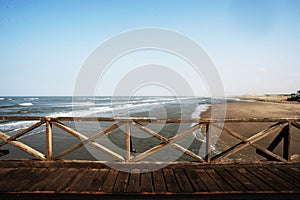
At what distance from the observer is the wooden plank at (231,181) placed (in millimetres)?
3382

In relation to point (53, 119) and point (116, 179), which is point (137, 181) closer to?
point (116, 179)

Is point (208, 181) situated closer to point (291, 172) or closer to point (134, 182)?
point (134, 182)

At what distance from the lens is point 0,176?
378 centimetres

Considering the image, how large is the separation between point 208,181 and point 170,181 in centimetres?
75

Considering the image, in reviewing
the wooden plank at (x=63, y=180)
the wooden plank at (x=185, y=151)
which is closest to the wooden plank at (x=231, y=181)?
the wooden plank at (x=185, y=151)

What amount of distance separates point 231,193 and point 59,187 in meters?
3.05

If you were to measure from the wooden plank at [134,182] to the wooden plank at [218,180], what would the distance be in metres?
1.51

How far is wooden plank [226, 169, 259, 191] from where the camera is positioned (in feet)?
11.2

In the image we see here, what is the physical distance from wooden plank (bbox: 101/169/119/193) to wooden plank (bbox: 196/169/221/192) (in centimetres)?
176

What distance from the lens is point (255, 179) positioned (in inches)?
148

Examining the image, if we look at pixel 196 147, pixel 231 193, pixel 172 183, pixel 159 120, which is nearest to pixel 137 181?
pixel 172 183

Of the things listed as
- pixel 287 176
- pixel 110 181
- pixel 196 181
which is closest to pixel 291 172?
pixel 287 176

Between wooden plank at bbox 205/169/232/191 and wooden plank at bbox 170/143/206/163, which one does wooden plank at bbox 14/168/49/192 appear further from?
wooden plank at bbox 205/169/232/191

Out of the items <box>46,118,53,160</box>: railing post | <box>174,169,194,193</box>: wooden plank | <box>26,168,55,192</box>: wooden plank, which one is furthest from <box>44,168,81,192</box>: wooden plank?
<box>174,169,194,193</box>: wooden plank
